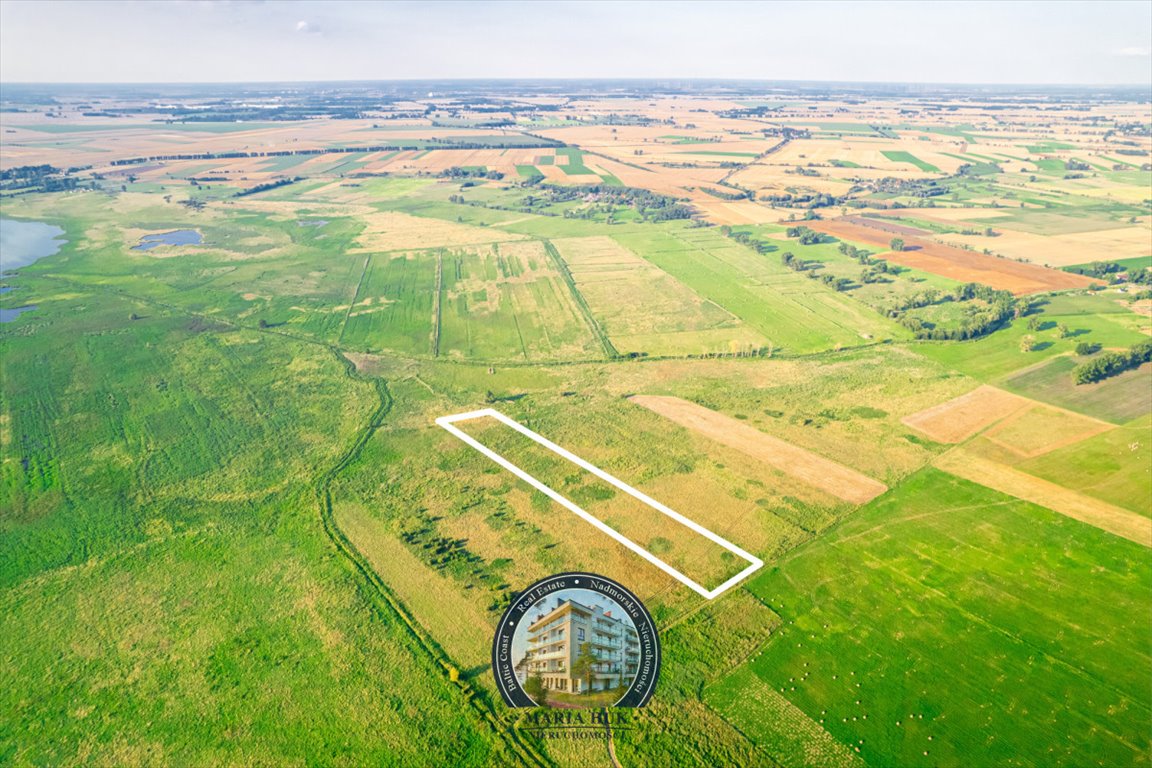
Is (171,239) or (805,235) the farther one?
(171,239)

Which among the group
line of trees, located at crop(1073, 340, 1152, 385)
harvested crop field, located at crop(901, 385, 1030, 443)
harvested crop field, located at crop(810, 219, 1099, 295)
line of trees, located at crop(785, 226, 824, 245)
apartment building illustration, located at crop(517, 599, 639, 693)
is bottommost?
harvested crop field, located at crop(901, 385, 1030, 443)

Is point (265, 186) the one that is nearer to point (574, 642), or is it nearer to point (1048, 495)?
point (574, 642)

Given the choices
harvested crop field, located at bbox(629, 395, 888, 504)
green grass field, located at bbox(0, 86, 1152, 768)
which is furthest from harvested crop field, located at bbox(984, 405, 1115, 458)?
harvested crop field, located at bbox(629, 395, 888, 504)

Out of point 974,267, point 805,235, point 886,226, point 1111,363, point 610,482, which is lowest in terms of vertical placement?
point 610,482

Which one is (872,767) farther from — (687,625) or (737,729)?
(687,625)

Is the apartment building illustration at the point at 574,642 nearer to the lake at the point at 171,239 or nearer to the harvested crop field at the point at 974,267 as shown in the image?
the harvested crop field at the point at 974,267

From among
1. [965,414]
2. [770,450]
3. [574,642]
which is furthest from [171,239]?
[965,414]

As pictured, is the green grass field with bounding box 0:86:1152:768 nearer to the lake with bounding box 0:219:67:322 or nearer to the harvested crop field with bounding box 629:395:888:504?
the harvested crop field with bounding box 629:395:888:504

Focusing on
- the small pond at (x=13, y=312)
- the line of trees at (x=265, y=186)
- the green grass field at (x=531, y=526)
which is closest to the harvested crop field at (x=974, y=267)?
the green grass field at (x=531, y=526)
